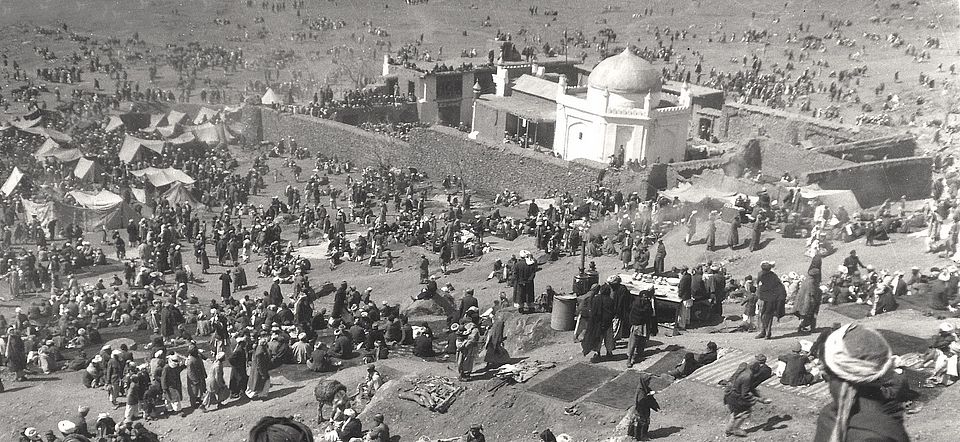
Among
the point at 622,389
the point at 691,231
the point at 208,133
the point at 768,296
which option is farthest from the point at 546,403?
the point at 208,133

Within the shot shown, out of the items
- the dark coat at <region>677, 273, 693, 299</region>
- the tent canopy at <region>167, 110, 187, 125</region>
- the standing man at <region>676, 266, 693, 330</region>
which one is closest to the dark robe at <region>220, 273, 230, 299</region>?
the standing man at <region>676, 266, 693, 330</region>

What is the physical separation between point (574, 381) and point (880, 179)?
70.6 feet

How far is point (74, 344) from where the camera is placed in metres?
20.0

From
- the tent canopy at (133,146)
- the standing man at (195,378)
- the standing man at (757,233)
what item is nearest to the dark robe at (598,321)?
the standing man at (195,378)

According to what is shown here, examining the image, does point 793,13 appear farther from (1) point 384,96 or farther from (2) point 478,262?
(2) point 478,262

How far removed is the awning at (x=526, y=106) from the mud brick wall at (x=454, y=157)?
3106 millimetres

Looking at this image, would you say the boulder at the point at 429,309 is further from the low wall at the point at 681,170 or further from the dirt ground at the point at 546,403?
the low wall at the point at 681,170

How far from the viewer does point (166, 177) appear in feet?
117

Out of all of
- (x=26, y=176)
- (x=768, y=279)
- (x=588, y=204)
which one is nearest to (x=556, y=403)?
(x=768, y=279)

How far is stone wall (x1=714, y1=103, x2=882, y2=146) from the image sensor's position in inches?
1510

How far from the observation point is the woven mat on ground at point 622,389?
13219mm

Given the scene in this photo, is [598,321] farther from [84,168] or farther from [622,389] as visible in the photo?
[84,168]

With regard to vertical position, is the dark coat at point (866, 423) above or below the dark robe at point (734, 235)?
above

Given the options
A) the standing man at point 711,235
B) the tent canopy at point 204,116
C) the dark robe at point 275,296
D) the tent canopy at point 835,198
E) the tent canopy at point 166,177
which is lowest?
the tent canopy at point 166,177
